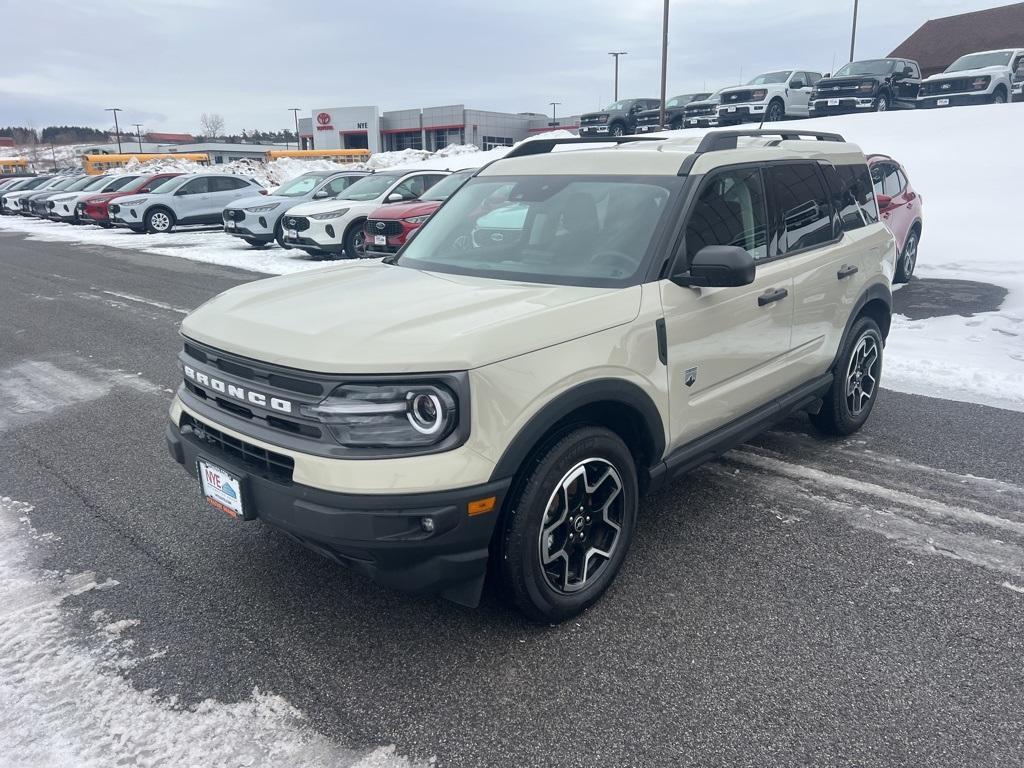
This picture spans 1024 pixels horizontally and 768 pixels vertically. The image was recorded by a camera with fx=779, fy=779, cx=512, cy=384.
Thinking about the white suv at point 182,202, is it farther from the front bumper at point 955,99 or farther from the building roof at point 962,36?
the building roof at point 962,36

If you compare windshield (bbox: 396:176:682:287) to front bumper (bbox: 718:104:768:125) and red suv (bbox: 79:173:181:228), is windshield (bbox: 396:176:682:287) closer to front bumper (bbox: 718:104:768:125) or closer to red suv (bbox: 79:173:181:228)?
red suv (bbox: 79:173:181:228)

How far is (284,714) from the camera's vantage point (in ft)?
8.75

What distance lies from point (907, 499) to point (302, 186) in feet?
53.9

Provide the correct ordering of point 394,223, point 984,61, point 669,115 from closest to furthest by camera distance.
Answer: point 394,223, point 984,61, point 669,115

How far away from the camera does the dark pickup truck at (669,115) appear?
32.4 metres

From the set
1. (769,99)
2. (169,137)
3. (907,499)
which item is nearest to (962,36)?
(769,99)

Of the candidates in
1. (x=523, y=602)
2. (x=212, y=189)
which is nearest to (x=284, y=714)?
(x=523, y=602)

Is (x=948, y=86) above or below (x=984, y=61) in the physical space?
below

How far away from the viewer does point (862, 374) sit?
17.5 feet

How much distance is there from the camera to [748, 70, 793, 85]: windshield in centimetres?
2720

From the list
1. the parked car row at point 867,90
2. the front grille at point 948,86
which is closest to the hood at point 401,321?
the parked car row at point 867,90

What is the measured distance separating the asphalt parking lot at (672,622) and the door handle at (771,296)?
1118mm

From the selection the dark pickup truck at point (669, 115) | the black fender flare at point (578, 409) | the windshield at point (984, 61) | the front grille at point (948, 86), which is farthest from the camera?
the dark pickup truck at point (669, 115)

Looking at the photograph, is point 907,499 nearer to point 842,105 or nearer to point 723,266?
point 723,266
